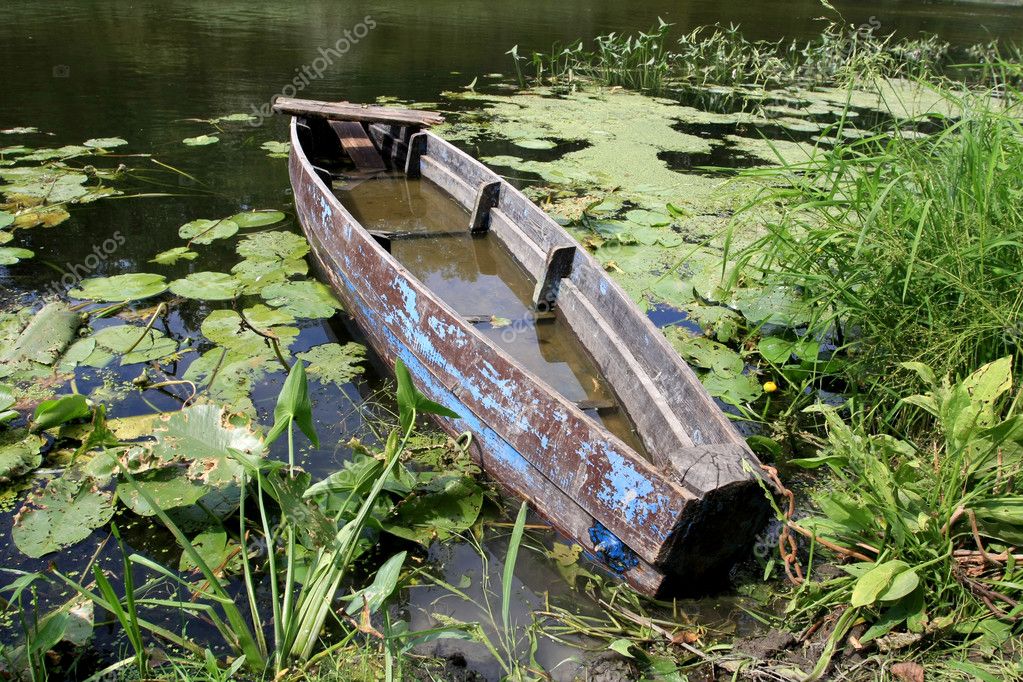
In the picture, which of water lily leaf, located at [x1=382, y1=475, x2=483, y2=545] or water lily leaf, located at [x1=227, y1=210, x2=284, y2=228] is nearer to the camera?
water lily leaf, located at [x1=382, y1=475, x2=483, y2=545]

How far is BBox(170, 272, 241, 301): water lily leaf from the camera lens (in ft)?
11.2

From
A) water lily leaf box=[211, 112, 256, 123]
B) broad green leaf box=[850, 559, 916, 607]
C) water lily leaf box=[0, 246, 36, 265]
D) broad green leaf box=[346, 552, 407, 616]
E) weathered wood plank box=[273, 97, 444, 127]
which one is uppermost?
weathered wood plank box=[273, 97, 444, 127]

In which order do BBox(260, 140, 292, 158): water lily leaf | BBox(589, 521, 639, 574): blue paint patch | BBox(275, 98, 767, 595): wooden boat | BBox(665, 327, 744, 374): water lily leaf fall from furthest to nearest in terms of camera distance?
BBox(260, 140, 292, 158): water lily leaf < BBox(665, 327, 744, 374): water lily leaf < BBox(589, 521, 639, 574): blue paint patch < BBox(275, 98, 767, 595): wooden boat

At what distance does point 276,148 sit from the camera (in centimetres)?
580

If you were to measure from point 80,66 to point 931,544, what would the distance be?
8506 mm

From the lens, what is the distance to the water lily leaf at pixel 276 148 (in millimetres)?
5664

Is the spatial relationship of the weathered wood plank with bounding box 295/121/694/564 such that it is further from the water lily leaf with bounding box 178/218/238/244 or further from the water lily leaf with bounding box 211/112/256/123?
the water lily leaf with bounding box 211/112/256/123

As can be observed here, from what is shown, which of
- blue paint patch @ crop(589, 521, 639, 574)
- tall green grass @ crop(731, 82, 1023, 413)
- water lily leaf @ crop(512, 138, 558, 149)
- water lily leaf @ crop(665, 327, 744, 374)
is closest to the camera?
blue paint patch @ crop(589, 521, 639, 574)

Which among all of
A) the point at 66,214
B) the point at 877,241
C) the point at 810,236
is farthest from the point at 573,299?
the point at 66,214

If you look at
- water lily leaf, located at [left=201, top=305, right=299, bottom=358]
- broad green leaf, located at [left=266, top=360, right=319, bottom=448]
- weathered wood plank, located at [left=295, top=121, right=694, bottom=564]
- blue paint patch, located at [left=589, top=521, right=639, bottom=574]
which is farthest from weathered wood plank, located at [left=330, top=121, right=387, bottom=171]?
blue paint patch, located at [left=589, top=521, right=639, bottom=574]

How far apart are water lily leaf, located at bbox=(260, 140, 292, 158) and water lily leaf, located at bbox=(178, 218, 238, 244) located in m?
1.57

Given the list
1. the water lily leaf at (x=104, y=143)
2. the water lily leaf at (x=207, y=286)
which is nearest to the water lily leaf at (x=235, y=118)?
the water lily leaf at (x=104, y=143)

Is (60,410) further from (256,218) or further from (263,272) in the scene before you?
(256,218)

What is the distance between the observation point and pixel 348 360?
3.10 m
